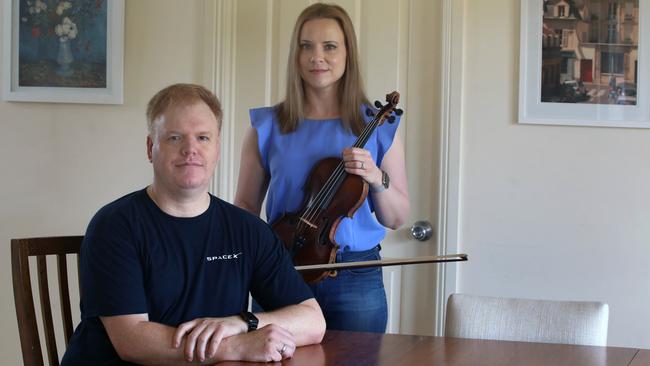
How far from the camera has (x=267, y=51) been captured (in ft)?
9.49

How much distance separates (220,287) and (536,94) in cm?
137

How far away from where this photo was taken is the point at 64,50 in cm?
294

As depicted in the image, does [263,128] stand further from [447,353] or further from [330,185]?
[447,353]

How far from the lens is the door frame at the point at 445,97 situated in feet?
8.92

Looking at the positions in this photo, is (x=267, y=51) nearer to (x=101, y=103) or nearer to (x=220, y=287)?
(x=101, y=103)

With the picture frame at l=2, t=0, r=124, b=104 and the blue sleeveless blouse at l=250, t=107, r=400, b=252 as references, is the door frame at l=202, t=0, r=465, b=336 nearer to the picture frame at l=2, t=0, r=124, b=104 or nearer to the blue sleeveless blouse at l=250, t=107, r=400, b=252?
the picture frame at l=2, t=0, r=124, b=104

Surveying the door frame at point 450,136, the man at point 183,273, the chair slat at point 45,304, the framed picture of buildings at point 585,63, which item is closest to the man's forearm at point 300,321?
the man at point 183,273

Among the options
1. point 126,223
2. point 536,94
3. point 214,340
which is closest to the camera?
point 214,340

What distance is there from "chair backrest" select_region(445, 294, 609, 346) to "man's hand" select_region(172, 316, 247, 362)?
0.58 metres

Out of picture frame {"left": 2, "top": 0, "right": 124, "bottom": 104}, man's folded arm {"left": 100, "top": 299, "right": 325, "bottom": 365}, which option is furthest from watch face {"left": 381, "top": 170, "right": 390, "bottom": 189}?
picture frame {"left": 2, "top": 0, "right": 124, "bottom": 104}

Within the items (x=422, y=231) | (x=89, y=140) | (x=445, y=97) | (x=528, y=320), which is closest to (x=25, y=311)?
(x=528, y=320)

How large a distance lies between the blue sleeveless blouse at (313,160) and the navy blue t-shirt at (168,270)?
0.33 m

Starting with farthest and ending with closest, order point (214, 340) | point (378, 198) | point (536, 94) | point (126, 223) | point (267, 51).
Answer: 1. point (267, 51)
2. point (536, 94)
3. point (378, 198)
4. point (126, 223)
5. point (214, 340)

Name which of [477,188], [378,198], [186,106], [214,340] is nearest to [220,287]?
[214,340]
